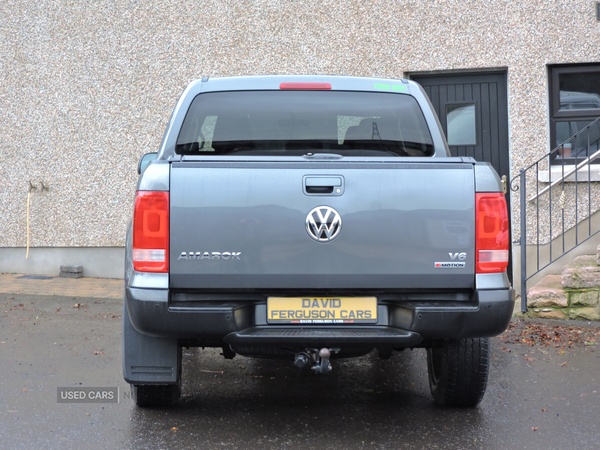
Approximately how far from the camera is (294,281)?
3006mm

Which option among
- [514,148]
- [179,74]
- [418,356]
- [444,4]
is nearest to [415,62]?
[444,4]

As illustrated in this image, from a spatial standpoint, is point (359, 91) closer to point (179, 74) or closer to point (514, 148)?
point (514, 148)

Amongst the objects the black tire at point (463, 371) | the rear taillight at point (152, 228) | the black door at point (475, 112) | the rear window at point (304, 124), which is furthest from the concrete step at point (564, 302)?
the rear taillight at point (152, 228)

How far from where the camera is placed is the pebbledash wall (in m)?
7.98

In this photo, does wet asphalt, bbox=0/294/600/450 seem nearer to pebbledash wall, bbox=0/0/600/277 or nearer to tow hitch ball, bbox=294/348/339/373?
tow hitch ball, bbox=294/348/339/373

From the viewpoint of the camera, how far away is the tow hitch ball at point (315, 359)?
3104 millimetres

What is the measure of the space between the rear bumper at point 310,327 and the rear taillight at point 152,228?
15 centimetres

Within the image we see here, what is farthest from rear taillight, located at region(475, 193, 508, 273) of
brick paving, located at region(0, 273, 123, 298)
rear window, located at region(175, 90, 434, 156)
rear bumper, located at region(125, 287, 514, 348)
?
brick paving, located at region(0, 273, 123, 298)

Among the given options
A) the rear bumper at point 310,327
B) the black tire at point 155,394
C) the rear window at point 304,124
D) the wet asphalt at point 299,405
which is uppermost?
the rear window at point 304,124

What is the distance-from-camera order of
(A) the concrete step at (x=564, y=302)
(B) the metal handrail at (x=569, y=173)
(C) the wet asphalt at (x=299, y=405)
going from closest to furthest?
(C) the wet asphalt at (x=299, y=405) → (A) the concrete step at (x=564, y=302) → (B) the metal handrail at (x=569, y=173)

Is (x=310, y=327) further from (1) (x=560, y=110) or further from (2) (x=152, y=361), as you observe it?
(1) (x=560, y=110)

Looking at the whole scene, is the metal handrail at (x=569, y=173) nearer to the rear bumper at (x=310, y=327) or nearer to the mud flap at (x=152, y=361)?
the rear bumper at (x=310, y=327)

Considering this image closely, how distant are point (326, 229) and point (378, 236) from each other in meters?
0.24

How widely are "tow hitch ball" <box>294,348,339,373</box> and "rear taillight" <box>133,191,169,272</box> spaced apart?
764 millimetres
